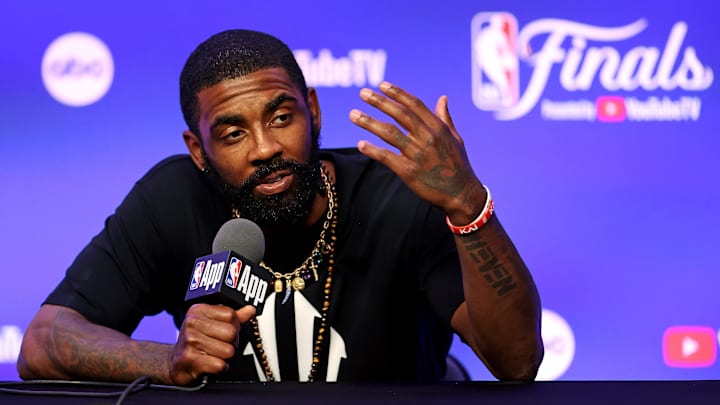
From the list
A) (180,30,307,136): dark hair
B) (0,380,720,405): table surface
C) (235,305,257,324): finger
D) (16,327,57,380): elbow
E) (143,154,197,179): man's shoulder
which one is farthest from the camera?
(143,154,197,179): man's shoulder

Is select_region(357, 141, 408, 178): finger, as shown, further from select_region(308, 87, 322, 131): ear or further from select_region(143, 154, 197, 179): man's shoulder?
select_region(143, 154, 197, 179): man's shoulder

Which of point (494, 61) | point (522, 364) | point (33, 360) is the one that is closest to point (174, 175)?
point (33, 360)

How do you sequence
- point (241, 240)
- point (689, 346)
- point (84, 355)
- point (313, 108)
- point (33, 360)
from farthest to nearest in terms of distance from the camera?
point (689, 346) → point (313, 108) → point (33, 360) → point (84, 355) → point (241, 240)

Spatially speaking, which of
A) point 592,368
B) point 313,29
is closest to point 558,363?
point 592,368

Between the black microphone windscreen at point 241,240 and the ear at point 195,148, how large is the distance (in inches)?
25.3

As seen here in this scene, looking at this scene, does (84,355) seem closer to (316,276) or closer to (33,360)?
(33,360)

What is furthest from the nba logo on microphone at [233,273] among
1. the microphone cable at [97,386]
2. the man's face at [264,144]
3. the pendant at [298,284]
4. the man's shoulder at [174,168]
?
the man's shoulder at [174,168]

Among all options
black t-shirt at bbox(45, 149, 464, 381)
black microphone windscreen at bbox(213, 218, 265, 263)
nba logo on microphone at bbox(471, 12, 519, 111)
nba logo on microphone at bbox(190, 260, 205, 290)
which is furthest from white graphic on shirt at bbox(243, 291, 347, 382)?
nba logo on microphone at bbox(471, 12, 519, 111)

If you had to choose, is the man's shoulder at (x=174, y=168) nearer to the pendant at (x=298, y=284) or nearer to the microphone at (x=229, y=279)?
the pendant at (x=298, y=284)

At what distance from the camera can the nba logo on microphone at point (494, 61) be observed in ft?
10.3

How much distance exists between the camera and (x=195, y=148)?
2.41 meters

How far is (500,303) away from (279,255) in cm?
64

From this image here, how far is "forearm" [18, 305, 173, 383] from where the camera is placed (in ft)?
6.29

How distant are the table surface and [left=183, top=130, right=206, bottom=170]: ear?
79cm
